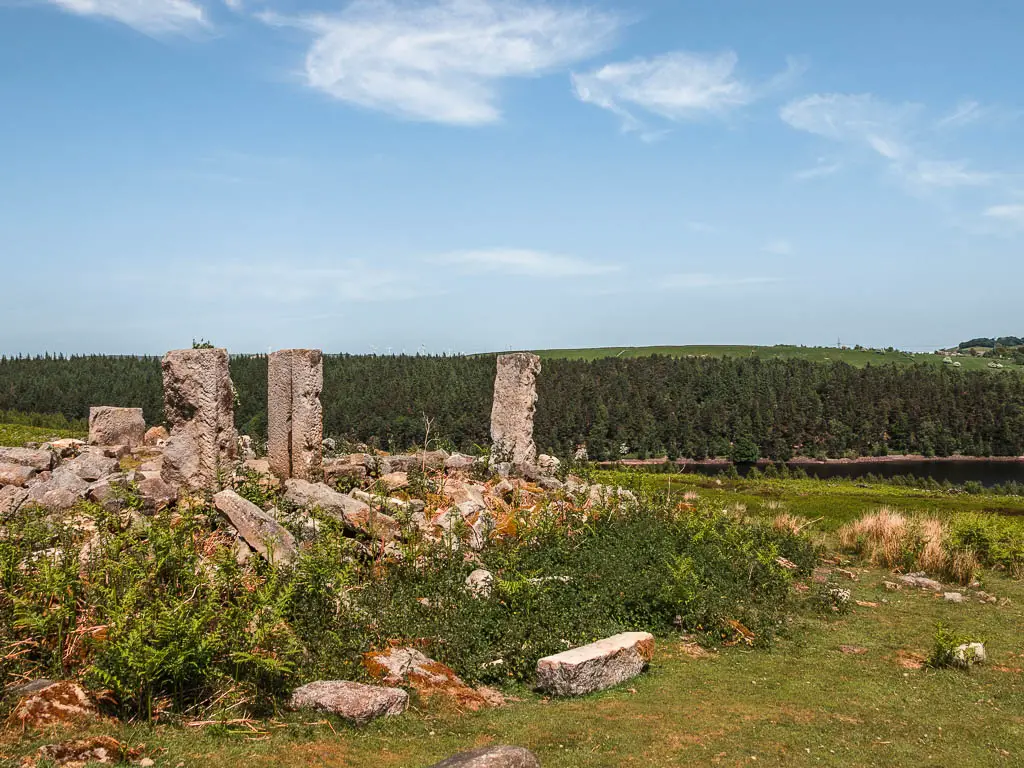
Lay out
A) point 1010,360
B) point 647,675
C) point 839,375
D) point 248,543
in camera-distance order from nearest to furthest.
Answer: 1. point 647,675
2. point 248,543
3. point 839,375
4. point 1010,360

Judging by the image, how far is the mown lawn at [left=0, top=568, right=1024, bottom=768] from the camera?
250 inches

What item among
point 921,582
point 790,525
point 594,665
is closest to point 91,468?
point 594,665

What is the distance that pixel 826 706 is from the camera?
803cm

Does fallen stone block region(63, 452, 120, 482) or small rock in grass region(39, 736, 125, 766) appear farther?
fallen stone block region(63, 452, 120, 482)

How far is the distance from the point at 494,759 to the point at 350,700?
1.85m

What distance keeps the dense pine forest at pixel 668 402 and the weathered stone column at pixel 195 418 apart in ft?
198

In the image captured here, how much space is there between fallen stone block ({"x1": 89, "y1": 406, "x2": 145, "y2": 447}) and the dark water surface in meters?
59.1

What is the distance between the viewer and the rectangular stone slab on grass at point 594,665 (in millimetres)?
8086

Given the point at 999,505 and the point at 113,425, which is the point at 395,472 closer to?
the point at 113,425

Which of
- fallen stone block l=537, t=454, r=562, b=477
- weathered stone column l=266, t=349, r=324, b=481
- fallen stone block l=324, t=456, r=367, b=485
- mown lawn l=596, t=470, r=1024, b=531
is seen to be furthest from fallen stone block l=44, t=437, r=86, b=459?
mown lawn l=596, t=470, r=1024, b=531

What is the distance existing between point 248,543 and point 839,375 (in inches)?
4074

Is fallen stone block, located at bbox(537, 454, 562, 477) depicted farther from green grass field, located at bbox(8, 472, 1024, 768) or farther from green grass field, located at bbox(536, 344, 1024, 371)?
green grass field, located at bbox(536, 344, 1024, 371)

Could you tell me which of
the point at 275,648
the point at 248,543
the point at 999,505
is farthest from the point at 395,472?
the point at 999,505

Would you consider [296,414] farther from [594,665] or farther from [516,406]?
[594,665]
